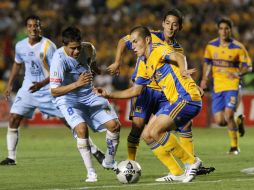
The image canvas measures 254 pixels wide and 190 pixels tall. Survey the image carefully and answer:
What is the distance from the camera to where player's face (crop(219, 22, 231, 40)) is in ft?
51.7

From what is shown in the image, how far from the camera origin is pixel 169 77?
33.7 ft

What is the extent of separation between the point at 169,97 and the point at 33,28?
3773 mm

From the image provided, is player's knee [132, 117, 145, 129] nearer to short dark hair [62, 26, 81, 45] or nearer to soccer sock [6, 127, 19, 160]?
short dark hair [62, 26, 81, 45]

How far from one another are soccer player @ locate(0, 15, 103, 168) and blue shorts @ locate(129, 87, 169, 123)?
87.7 inches

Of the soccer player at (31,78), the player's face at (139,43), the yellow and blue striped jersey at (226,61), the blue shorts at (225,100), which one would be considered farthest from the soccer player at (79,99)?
the yellow and blue striped jersey at (226,61)

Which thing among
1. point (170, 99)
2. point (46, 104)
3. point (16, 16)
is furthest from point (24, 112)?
point (16, 16)

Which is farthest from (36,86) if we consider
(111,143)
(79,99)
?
(111,143)

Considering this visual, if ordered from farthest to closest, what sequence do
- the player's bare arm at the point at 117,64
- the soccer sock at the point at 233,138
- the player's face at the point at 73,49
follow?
the soccer sock at the point at 233,138 → the player's bare arm at the point at 117,64 → the player's face at the point at 73,49

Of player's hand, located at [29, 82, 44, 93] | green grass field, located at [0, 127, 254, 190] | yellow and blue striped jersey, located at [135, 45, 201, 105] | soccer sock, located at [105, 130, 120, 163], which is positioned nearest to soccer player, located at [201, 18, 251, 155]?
green grass field, located at [0, 127, 254, 190]

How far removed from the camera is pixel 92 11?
28.7 meters

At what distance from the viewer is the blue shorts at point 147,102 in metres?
11.5

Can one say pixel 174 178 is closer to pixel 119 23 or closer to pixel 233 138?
pixel 233 138

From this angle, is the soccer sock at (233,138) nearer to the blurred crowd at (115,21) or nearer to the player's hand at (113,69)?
the player's hand at (113,69)

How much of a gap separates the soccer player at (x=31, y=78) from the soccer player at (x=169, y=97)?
3363mm
